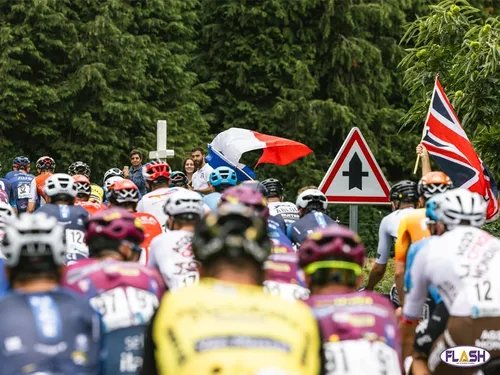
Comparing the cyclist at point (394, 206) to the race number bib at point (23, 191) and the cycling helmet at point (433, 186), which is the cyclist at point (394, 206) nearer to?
the cycling helmet at point (433, 186)

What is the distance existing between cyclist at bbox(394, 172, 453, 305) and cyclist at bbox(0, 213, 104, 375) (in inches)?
207

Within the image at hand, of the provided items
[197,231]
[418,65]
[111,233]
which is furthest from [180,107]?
[197,231]

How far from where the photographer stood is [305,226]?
12.2 m

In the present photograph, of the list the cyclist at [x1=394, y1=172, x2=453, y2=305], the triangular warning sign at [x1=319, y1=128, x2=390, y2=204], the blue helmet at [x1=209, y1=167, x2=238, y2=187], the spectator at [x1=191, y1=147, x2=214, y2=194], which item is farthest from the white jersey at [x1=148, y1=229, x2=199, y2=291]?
the spectator at [x1=191, y1=147, x2=214, y2=194]

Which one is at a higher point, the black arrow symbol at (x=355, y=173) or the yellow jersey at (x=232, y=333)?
the yellow jersey at (x=232, y=333)

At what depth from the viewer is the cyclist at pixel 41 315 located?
5375 mm

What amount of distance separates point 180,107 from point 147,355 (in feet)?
105

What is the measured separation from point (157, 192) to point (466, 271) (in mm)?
5756

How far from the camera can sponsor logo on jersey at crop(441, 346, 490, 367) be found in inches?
306

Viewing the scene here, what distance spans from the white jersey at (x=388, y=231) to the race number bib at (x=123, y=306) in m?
5.33

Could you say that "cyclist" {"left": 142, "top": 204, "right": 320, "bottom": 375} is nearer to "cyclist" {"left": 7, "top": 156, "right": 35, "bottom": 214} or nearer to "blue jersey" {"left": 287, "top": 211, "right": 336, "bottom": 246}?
"blue jersey" {"left": 287, "top": 211, "right": 336, "bottom": 246}

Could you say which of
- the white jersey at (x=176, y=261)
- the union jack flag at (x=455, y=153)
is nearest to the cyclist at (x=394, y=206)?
the union jack flag at (x=455, y=153)

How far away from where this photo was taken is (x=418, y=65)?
62.1ft

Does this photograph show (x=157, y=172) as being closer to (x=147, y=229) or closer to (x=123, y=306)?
(x=147, y=229)
